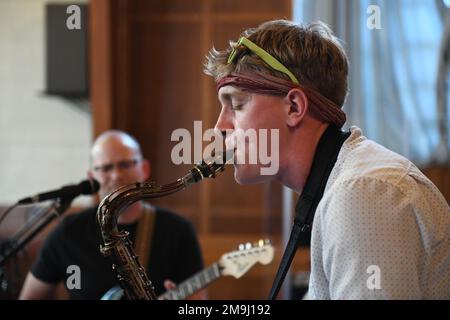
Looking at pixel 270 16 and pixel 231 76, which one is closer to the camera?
pixel 231 76

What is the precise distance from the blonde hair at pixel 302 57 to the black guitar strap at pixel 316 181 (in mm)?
109

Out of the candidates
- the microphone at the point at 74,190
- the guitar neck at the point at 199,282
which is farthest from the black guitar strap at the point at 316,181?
the microphone at the point at 74,190

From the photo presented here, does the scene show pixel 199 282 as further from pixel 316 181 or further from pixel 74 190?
pixel 316 181

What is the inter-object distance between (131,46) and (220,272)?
2581 mm

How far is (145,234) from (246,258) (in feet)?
3.73

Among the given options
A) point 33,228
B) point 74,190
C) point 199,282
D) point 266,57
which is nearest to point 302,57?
point 266,57

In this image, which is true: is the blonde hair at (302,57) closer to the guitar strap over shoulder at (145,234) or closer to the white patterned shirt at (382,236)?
the white patterned shirt at (382,236)

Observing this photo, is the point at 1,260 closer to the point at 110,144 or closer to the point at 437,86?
the point at 110,144

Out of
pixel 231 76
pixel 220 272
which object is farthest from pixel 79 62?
pixel 231 76

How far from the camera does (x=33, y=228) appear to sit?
230 cm

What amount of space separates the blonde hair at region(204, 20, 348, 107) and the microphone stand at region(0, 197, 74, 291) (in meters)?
0.87

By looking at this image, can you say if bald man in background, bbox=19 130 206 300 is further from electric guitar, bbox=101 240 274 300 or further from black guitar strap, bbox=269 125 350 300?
black guitar strap, bbox=269 125 350 300
